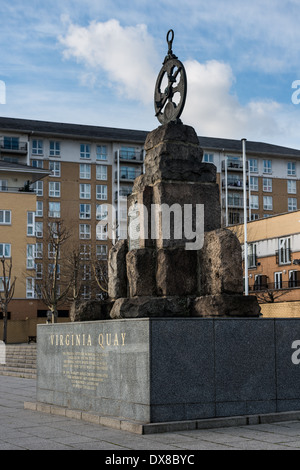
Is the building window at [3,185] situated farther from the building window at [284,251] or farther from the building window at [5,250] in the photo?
the building window at [284,251]

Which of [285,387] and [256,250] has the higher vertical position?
[256,250]

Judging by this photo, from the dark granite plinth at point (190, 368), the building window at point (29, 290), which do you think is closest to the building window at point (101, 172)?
the building window at point (29, 290)

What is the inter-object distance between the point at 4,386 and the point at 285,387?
448 inches

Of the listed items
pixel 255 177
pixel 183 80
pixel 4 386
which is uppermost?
pixel 255 177

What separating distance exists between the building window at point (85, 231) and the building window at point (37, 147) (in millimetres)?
10240

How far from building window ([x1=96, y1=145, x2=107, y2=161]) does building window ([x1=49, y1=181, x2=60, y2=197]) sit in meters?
6.16

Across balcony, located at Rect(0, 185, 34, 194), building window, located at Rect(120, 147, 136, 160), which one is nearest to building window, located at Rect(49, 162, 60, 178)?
building window, located at Rect(120, 147, 136, 160)

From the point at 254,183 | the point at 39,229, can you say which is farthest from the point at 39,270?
the point at 254,183

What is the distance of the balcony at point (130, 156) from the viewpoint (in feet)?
278

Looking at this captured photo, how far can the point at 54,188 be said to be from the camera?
83312 millimetres

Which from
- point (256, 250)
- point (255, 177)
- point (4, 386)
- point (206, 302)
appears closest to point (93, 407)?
point (206, 302)
